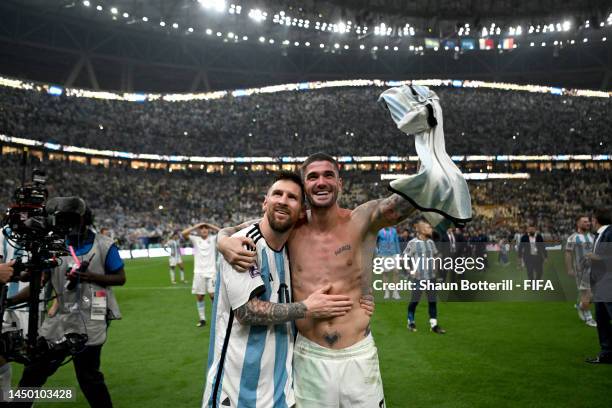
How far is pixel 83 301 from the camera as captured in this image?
161 inches

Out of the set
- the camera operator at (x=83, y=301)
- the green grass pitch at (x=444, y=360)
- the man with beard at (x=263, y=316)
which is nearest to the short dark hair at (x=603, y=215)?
the green grass pitch at (x=444, y=360)

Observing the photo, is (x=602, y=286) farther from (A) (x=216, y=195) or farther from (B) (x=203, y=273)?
(A) (x=216, y=195)

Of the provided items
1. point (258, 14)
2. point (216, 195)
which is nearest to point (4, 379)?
point (258, 14)

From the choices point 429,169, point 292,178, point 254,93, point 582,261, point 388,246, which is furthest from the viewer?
point 254,93

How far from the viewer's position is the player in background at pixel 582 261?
28.2 feet

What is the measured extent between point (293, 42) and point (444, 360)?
169ft

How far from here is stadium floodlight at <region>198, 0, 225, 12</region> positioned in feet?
130

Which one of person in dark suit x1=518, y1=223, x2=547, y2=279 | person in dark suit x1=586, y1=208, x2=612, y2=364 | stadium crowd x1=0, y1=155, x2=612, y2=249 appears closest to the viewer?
person in dark suit x1=586, y1=208, x2=612, y2=364

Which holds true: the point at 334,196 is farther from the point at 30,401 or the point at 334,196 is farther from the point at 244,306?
the point at 30,401

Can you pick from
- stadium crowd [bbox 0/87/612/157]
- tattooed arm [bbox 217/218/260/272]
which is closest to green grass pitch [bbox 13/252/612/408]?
tattooed arm [bbox 217/218/260/272]

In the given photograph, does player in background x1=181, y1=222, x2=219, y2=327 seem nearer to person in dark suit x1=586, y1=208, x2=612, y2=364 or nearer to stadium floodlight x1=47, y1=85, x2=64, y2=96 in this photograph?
person in dark suit x1=586, y1=208, x2=612, y2=364

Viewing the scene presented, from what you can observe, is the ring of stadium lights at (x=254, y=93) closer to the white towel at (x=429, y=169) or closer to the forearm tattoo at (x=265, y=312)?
the white towel at (x=429, y=169)

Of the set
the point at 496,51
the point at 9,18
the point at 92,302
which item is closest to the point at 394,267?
the point at 92,302

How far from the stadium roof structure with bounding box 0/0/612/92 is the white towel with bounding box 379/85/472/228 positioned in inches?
1636
